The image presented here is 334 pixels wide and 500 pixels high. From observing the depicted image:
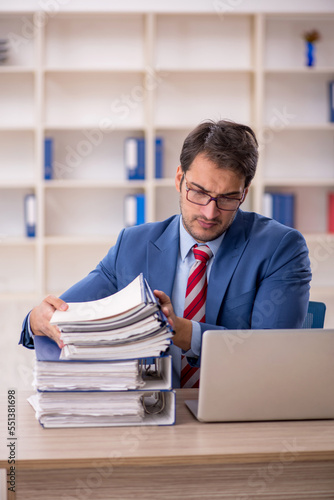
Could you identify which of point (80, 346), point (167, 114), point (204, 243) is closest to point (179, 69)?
point (167, 114)

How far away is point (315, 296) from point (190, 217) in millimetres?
2527

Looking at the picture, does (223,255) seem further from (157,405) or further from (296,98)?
(296,98)

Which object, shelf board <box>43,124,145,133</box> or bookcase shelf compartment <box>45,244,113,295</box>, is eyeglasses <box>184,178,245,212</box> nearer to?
shelf board <box>43,124,145,133</box>

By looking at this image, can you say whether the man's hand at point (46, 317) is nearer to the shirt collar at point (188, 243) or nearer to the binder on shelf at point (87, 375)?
the binder on shelf at point (87, 375)

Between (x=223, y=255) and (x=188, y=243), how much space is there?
0.43 ft

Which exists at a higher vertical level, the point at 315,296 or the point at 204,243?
the point at 204,243

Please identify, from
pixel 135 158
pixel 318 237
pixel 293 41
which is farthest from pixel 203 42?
pixel 318 237

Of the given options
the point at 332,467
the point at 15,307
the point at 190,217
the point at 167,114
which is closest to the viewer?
the point at 332,467

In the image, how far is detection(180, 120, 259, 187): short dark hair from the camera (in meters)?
1.65

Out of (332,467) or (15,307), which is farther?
(15,307)

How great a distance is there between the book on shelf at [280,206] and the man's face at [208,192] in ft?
7.82

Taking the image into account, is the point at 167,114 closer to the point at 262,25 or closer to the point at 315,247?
the point at 262,25

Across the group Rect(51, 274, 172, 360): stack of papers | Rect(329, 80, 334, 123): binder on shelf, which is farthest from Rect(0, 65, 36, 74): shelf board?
Rect(51, 274, 172, 360): stack of papers

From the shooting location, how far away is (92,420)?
1.19 m
